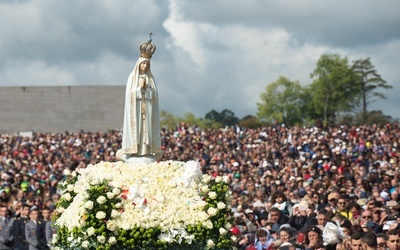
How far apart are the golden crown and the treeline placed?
78.4m

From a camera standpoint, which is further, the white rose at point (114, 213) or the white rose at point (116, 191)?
the white rose at point (116, 191)

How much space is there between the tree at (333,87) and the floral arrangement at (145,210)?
280ft

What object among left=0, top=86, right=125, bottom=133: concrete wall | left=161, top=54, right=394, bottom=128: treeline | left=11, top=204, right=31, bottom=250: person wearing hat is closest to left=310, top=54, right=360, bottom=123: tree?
left=161, top=54, right=394, bottom=128: treeline

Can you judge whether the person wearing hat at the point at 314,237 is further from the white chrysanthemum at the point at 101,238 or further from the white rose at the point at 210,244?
the white chrysanthemum at the point at 101,238

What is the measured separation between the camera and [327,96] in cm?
10075

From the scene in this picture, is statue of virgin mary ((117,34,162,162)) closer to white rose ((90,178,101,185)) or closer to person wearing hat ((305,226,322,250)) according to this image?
white rose ((90,178,101,185))

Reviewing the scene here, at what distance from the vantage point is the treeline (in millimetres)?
98181

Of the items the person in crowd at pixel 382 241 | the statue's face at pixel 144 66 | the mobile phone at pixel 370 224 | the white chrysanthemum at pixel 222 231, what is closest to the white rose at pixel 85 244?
the white chrysanthemum at pixel 222 231

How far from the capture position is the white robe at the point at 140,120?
13.8 m

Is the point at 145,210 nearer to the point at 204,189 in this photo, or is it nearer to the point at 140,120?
the point at 204,189

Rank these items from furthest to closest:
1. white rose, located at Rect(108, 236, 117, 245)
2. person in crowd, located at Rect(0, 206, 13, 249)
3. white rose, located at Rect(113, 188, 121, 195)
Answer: person in crowd, located at Rect(0, 206, 13, 249) < white rose, located at Rect(113, 188, 121, 195) < white rose, located at Rect(108, 236, 117, 245)

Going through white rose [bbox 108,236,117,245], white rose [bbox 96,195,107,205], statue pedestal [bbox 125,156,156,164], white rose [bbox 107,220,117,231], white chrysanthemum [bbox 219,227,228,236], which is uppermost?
statue pedestal [bbox 125,156,156,164]

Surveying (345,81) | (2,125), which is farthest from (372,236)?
(345,81)

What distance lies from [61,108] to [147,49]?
2612 inches
